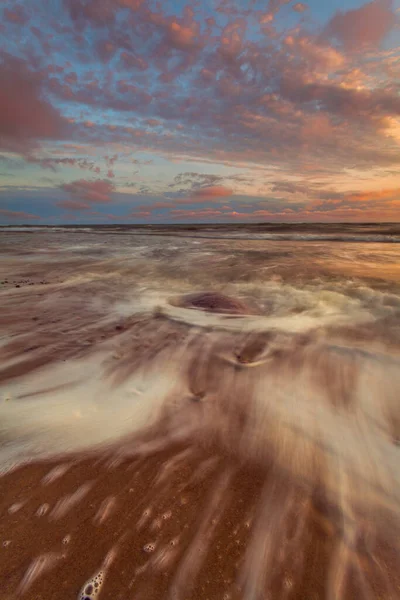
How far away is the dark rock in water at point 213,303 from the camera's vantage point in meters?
5.42

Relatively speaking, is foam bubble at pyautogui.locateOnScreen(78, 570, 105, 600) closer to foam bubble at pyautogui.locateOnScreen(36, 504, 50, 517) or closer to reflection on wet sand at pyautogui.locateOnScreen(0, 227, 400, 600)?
reflection on wet sand at pyautogui.locateOnScreen(0, 227, 400, 600)

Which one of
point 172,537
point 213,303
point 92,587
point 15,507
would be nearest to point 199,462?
point 172,537

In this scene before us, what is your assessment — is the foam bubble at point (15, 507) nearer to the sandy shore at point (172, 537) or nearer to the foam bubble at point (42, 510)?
the sandy shore at point (172, 537)

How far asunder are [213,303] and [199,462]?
3.96 m

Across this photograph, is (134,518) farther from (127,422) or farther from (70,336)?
(70,336)

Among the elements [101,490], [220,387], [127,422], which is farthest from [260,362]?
[101,490]

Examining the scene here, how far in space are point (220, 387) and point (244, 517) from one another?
4.30 feet

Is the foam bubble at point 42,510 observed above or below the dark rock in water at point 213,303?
above

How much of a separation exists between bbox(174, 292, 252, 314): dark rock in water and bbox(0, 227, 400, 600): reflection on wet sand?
1.02 m

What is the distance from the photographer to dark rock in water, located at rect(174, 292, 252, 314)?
5422mm

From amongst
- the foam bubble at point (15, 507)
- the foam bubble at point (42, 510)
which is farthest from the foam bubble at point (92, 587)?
the foam bubble at point (15, 507)

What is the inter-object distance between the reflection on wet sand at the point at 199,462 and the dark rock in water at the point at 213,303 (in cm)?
102

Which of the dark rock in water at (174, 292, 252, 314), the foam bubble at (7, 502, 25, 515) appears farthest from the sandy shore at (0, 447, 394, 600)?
the dark rock in water at (174, 292, 252, 314)

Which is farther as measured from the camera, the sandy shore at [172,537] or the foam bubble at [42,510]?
the foam bubble at [42,510]
